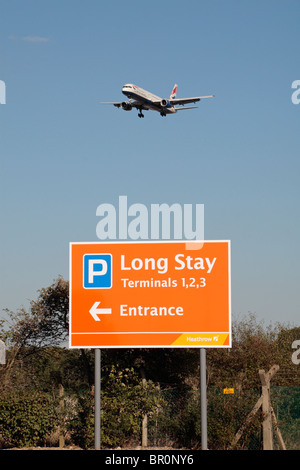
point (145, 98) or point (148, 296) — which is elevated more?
point (145, 98)

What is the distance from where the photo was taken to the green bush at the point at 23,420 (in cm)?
1864

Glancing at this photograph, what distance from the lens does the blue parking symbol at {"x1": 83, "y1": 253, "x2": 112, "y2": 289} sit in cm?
1695

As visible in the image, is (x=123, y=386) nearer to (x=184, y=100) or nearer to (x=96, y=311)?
(x=96, y=311)

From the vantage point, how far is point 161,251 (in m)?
16.8

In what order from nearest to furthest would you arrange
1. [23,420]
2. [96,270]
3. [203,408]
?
[203,408], [96,270], [23,420]

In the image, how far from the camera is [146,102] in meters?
45.0

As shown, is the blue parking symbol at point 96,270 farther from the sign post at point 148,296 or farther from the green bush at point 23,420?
the green bush at point 23,420

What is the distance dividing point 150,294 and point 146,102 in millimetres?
30002

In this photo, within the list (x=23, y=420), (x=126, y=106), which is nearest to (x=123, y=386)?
(x=23, y=420)

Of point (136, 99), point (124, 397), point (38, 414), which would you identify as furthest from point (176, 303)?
point (136, 99)

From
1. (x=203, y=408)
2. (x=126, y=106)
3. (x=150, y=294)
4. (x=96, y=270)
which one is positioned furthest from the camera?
(x=126, y=106)

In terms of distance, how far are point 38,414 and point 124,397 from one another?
2414 mm

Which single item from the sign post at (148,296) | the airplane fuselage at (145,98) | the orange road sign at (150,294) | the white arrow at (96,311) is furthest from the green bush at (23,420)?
the airplane fuselage at (145,98)

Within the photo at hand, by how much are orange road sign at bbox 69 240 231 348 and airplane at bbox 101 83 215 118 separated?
2867 centimetres
